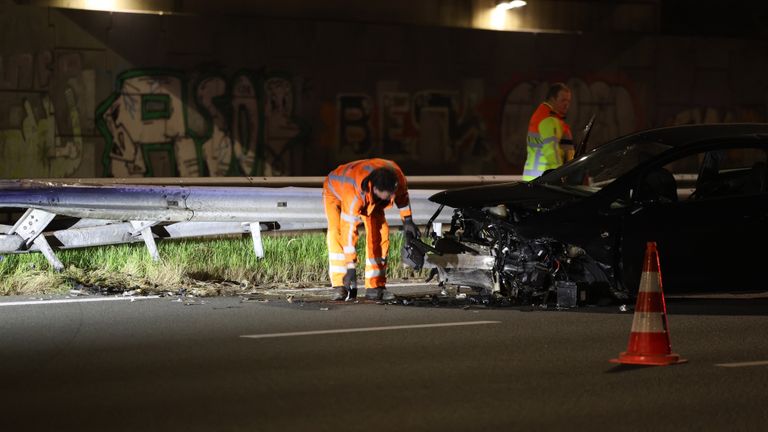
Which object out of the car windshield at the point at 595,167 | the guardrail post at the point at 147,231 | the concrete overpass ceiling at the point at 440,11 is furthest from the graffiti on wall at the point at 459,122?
the car windshield at the point at 595,167

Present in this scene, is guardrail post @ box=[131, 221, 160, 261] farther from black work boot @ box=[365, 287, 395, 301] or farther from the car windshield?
the car windshield

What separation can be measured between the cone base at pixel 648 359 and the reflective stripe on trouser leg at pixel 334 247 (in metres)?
3.88

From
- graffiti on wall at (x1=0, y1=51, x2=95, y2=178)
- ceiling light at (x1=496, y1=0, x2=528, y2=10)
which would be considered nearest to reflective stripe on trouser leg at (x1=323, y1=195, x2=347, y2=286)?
graffiti on wall at (x1=0, y1=51, x2=95, y2=178)

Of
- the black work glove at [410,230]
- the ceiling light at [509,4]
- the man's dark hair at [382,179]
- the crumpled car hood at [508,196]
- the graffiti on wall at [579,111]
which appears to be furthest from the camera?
the ceiling light at [509,4]

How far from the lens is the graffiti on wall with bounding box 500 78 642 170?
2505cm

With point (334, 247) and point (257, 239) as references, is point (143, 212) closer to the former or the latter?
point (257, 239)

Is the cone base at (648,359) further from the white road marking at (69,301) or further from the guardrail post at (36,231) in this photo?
the guardrail post at (36,231)

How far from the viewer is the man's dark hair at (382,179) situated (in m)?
11.8

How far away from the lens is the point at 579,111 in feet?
83.9

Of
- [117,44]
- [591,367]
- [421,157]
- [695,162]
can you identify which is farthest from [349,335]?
[695,162]

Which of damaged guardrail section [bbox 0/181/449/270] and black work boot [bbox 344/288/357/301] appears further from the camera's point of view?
damaged guardrail section [bbox 0/181/449/270]

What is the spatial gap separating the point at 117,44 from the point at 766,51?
503 inches

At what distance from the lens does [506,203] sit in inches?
456

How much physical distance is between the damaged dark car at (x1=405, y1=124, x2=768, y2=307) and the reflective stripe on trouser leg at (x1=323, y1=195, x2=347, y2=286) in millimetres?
621
